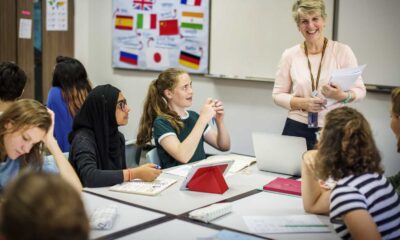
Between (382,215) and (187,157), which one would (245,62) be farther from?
(382,215)

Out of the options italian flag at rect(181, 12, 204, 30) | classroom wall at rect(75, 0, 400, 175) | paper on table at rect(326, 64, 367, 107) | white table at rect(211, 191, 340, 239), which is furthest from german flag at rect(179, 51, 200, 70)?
white table at rect(211, 191, 340, 239)

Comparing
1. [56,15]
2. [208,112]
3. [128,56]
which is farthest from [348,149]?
[56,15]

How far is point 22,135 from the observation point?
6.70ft

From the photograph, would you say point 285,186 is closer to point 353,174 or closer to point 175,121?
point 353,174

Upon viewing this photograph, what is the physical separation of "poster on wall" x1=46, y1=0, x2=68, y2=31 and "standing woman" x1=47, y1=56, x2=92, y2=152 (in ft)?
5.20

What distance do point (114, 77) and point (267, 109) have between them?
5.86 ft

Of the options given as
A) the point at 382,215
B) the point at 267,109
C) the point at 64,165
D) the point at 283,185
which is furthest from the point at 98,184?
the point at 267,109

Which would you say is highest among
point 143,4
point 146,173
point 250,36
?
point 143,4

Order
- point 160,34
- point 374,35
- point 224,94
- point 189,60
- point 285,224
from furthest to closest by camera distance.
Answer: point 160,34 → point 189,60 → point 224,94 → point 374,35 → point 285,224

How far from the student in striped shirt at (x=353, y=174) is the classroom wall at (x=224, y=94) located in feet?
3.01

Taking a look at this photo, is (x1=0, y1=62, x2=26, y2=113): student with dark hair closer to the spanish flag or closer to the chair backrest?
the chair backrest

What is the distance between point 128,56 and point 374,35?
2.40m

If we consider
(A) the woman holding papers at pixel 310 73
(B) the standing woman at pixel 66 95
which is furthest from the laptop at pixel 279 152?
(B) the standing woman at pixel 66 95

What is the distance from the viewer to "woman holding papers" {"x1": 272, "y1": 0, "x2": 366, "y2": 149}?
9.36 ft
